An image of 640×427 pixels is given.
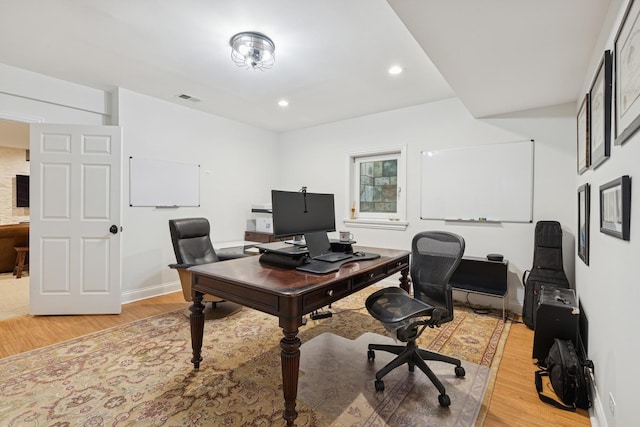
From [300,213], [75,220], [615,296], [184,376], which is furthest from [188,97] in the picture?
[615,296]

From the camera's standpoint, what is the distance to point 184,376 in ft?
6.81

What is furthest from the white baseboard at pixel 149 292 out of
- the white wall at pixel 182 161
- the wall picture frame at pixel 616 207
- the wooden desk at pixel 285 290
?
the wall picture frame at pixel 616 207

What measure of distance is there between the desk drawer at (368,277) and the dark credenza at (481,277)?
1.47 metres

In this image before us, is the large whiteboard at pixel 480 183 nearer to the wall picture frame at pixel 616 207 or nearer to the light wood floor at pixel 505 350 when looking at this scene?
the light wood floor at pixel 505 350

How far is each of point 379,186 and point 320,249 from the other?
262cm

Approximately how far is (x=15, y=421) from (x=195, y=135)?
11.8ft

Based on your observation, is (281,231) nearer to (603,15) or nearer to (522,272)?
(603,15)

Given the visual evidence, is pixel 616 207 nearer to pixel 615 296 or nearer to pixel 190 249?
pixel 615 296

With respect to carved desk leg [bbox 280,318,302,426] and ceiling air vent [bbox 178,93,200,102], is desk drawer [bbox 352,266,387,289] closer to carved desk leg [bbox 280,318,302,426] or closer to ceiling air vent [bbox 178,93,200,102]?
carved desk leg [bbox 280,318,302,426]

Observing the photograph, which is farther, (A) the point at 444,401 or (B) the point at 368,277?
(B) the point at 368,277

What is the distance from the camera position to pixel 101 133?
3.29 meters

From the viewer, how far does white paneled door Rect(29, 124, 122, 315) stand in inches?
125

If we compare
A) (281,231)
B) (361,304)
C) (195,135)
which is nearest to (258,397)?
(281,231)

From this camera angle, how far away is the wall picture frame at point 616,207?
4.12 feet
